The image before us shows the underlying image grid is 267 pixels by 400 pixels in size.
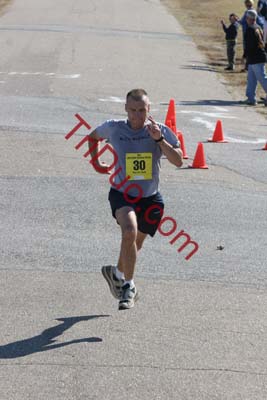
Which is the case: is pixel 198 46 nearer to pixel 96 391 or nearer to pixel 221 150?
pixel 221 150

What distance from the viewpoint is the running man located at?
288 inches

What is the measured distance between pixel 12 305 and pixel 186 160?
6959 millimetres

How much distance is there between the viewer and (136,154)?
7449 mm

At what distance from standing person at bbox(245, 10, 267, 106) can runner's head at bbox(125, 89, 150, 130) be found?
544 inches

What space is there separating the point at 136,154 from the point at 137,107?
387 millimetres

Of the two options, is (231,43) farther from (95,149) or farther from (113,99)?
(95,149)

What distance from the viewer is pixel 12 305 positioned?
7.62 meters

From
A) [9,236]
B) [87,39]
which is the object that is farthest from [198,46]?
[9,236]

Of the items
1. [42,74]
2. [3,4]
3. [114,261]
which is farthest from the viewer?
[3,4]

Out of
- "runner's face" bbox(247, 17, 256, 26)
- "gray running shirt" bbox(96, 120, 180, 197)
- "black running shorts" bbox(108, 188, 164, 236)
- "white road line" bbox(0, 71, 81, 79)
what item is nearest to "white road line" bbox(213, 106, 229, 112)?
"runner's face" bbox(247, 17, 256, 26)

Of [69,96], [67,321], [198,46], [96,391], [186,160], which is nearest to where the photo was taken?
[96,391]

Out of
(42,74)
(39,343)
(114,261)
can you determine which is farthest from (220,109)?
(39,343)

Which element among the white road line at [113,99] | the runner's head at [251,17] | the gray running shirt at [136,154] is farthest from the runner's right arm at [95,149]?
the runner's head at [251,17]

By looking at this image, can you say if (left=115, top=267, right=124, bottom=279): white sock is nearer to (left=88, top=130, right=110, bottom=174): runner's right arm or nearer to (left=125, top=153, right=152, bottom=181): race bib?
(left=125, top=153, right=152, bottom=181): race bib
